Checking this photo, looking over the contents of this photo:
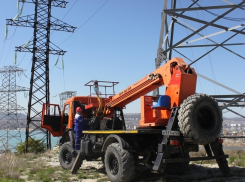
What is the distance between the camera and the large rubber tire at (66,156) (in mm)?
11541

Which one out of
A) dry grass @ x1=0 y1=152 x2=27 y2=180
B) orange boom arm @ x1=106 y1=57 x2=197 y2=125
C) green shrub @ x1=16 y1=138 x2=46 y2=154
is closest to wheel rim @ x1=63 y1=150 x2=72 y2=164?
dry grass @ x1=0 y1=152 x2=27 y2=180

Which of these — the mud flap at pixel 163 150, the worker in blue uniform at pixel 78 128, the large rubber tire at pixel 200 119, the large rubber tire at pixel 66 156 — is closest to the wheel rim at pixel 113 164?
the mud flap at pixel 163 150

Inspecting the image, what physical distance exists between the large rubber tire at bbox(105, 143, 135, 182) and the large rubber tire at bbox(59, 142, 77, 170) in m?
2.77

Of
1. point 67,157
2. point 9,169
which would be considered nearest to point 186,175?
point 67,157

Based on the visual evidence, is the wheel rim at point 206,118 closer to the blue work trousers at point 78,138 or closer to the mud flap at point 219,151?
the mud flap at point 219,151

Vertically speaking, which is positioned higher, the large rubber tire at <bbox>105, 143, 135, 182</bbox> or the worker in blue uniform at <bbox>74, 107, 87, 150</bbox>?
the worker in blue uniform at <bbox>74, 107, 87, 150</bbox>

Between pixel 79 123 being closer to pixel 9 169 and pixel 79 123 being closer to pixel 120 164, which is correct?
pixel 9 169

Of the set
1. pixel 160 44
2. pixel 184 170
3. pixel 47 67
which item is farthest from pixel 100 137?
pixel 47 67

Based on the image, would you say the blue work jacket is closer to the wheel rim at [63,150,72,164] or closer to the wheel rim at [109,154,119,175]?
the wheel rim at [63,150,72,164]

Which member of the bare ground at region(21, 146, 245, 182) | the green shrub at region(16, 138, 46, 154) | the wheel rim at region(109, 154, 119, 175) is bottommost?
the green shrub at region(16, 138, 46, 154)

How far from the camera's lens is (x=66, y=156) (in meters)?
12.0

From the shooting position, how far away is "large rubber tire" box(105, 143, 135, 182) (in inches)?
328

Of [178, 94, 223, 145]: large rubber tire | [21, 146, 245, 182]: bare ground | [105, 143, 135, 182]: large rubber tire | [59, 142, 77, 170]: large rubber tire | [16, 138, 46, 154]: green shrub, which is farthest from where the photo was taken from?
[16, 138, 46, 154]: green shrub

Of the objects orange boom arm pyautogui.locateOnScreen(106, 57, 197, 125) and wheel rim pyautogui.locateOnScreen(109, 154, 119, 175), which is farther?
wheel rim pyautogui.locateOnScreen(109, 154, 119, 175)
